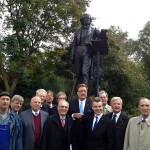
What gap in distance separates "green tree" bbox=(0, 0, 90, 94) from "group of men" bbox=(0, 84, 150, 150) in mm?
15454

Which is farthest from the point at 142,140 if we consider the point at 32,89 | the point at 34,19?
the point at 32,89

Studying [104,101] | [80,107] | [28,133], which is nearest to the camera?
[28,133]

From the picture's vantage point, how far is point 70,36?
26688 mm

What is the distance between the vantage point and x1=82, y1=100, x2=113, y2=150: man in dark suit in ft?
21.0

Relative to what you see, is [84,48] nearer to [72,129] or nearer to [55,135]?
[72,129]

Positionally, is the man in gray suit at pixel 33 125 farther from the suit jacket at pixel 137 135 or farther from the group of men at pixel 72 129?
the suit jacket at pixel 137 135

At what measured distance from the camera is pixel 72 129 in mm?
6730

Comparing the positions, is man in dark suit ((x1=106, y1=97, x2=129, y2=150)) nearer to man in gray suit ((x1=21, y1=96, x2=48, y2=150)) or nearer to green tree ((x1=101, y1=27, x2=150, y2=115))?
man in gray suit ((x1=21, y1=96, x2=48, y2=150))

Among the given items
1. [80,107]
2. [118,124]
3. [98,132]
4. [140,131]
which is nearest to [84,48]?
→ [80,107]

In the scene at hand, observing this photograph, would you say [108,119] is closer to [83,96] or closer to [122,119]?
[122,119]

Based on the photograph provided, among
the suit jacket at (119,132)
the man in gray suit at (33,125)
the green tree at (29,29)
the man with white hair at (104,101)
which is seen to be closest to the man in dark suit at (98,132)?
the suit jacket at (119,132)

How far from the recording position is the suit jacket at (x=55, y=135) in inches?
253

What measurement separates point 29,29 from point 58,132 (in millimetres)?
18972

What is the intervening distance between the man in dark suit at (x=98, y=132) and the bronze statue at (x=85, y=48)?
3.48 meters
